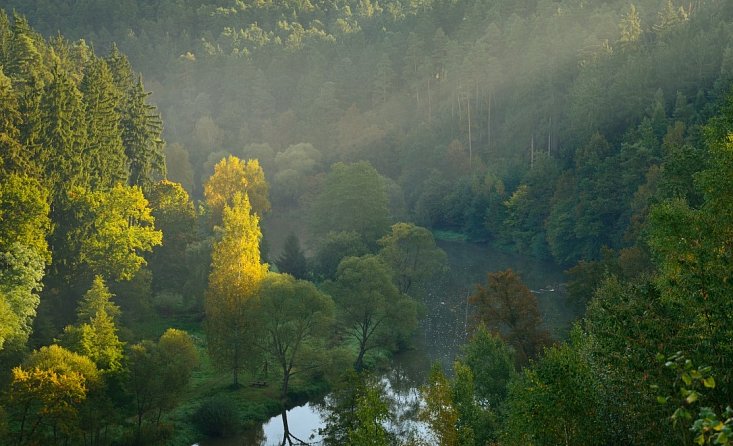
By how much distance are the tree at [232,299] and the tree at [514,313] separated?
47.9 ft

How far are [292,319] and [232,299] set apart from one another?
4.11 metres

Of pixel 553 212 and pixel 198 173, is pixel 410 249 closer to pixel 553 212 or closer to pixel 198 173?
pixel 553 212

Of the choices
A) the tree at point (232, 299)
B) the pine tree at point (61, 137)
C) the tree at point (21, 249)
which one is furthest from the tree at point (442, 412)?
the pine tree at point (61, 137)

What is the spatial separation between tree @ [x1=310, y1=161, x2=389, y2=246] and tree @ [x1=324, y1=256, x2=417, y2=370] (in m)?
22.1

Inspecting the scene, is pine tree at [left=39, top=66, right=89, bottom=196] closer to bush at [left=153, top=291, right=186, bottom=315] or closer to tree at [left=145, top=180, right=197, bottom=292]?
bush at [left=153, top=291, right=186, bottom=315]

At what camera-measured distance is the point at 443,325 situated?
63562 millimetres

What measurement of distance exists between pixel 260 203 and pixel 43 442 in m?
53.4

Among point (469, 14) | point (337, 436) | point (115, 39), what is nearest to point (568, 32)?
point (469, 14)

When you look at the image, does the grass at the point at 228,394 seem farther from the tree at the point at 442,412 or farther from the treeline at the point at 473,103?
the treeline at the point at 473,103

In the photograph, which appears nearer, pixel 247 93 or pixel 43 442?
pixel 43 442

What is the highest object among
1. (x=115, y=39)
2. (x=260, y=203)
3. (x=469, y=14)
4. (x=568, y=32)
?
(x=115, y=39)

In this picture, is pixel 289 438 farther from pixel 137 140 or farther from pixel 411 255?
pixel 137 140

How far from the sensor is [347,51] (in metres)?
160

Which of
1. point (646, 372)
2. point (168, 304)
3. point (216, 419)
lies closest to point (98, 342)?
point (216, 419)
